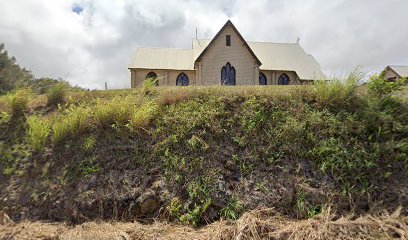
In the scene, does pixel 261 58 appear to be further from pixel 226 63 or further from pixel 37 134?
pixel 37 134

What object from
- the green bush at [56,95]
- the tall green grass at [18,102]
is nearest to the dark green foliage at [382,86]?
the green bush at [56,95]

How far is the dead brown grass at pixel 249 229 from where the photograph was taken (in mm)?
3846

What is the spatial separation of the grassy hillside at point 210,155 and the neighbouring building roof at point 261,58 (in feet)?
54.2

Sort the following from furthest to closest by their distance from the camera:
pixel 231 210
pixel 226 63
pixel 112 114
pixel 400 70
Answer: pixel 400 70 → pixel 226 63 → pixel 112 114 → pixel 231 210

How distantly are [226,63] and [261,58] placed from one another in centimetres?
567

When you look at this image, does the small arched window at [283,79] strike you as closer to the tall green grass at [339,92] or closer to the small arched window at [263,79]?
the small arched window at [263,79]

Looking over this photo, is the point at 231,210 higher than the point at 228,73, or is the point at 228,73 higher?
the point at 228,73

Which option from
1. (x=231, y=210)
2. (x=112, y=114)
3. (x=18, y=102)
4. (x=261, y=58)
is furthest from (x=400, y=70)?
(x=18, y=102)

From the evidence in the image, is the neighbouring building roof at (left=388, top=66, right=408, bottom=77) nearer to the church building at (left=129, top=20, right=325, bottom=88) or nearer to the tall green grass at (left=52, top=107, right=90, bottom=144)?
the church building at (left=129, top=20, right=325, bottom=88)

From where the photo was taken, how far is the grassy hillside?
14.9ft

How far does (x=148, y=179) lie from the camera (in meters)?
4.92

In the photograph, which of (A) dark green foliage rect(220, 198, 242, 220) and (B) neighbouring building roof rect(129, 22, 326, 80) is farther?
(B) neighbouring building roof rect(129, 22, 326, 80)

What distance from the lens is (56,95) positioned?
7559 millimetres

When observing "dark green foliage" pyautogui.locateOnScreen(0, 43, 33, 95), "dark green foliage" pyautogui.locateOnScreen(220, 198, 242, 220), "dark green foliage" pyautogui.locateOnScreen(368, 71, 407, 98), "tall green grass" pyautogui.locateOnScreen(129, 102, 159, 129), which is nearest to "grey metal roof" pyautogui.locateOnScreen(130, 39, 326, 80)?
"dark green foliage" pyautogui.locateOnScreen(0, 43, 33, 95)
